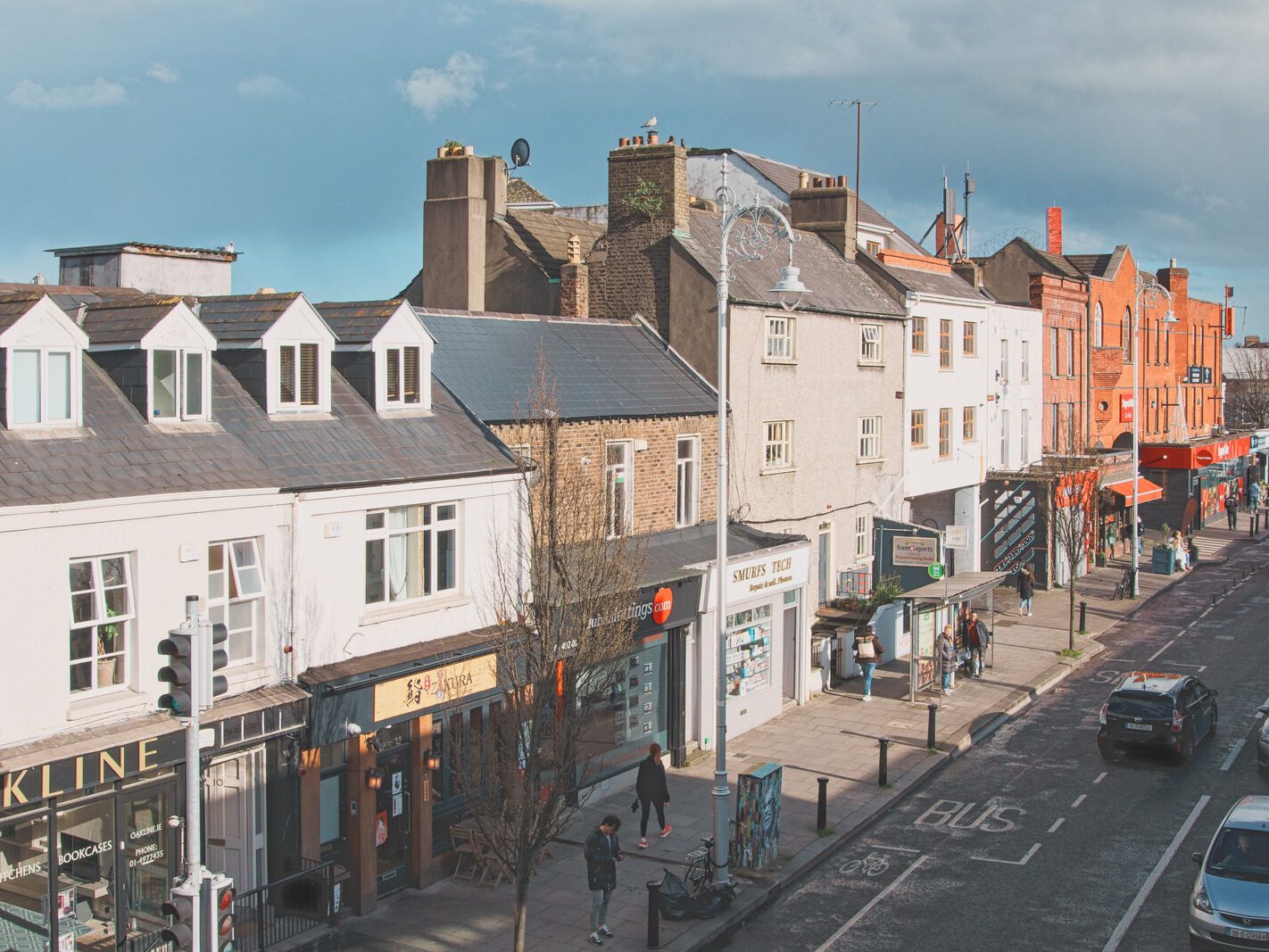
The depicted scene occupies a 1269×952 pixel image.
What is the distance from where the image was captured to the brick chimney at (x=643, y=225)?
Result: 1174 inches

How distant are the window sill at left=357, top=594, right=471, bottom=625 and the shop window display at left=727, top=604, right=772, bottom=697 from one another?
26.1ft

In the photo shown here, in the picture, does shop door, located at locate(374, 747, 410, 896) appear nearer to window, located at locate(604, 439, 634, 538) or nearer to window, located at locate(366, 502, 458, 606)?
window, located at locate(366, 502, 458, 606)

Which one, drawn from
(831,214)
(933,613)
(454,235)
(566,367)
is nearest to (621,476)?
(566,367)

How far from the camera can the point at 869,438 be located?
35562mm

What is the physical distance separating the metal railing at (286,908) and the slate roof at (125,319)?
23.7 ft

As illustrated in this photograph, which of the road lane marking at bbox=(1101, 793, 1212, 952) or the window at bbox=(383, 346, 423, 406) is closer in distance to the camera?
the road lane marking at bbox=(1101, 793, 1212, 952)

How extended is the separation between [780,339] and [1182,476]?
3618 cm

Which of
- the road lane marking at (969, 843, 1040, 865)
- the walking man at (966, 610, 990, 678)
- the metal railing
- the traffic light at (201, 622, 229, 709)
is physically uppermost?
the traffic light at (201, 622, 229, 709)

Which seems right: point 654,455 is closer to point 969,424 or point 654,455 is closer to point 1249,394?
point 969,424

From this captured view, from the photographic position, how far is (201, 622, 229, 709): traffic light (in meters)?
11.6

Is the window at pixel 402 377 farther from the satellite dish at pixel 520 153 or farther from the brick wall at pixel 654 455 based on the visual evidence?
the satellite dish at pixel 520 153

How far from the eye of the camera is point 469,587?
20156 millimetres

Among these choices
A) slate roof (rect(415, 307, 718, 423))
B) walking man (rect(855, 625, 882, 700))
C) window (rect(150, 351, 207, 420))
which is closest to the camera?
window (rect(150, 351, 207, 420))

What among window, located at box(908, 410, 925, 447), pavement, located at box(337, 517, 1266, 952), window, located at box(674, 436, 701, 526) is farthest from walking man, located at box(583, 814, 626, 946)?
window, located at box(908, 410, 925, 447)
